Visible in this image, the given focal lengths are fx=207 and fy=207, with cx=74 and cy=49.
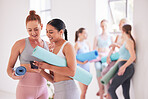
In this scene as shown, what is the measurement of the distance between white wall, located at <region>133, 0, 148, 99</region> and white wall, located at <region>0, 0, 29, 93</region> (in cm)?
377

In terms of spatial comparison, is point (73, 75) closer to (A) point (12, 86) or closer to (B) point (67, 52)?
(B) point (67, 52)

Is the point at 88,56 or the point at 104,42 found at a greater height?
the point at 104,42

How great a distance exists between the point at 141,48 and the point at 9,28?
4.85 m

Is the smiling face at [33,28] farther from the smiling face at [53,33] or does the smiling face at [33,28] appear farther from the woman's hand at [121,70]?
the woman's hand at [121,70]

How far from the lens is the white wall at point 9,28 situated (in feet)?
21.4

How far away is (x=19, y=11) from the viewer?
6582 mm

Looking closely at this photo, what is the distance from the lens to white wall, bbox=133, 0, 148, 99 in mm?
3430

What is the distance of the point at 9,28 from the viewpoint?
6992 mm

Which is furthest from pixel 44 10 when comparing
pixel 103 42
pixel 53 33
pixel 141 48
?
pixel 53 33

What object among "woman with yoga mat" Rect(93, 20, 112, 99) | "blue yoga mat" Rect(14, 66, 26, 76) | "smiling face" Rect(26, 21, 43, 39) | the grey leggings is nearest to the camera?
"blue yoga mat" Rect(14, 66, 26, 76)

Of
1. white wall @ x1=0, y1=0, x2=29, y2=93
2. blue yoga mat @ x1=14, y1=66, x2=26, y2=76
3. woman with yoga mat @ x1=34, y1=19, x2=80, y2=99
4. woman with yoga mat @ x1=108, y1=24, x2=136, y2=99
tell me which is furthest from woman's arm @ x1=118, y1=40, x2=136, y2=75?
white wall @ x1=0, y1=0, x2=29, y2=93

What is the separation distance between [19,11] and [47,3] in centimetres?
94

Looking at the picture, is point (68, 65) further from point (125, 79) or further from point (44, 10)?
point (44, 10)

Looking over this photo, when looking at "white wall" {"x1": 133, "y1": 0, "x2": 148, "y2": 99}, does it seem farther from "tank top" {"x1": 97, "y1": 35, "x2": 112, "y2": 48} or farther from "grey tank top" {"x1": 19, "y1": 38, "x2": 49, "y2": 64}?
"grey tank top" {"x1": 19, "y1": 38, "x2": 49, "y2": 64}
